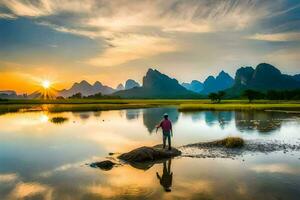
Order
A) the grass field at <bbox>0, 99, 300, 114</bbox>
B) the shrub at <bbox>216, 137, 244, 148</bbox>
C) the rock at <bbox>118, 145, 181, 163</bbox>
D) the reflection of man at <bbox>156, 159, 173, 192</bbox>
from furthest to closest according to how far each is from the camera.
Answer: the grass field at <bbox>0, 99, 300, 114</bbox>
the shrub at <bbox>216, 137, 244, 148</bbox>
the rock at <bbox>118, 145, 181, 163</bbox>
the reflection of man at <bbox>156, 159, 173, 192</bbox>

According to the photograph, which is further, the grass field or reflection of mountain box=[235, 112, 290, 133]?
the grass field

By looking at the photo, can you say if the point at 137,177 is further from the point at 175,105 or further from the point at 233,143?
the point at 175,105

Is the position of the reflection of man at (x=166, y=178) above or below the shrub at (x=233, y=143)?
below

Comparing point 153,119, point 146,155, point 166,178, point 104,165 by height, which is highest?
point 153,119

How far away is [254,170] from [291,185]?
307cm

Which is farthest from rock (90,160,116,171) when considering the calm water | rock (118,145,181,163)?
rock (118,145,181,163)

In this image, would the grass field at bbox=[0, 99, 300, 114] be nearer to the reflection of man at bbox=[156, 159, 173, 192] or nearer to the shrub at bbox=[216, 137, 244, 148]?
the shrub at bbox=[216, 137, 244, 148]

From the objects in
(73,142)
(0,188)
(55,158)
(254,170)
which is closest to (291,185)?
(254,170)

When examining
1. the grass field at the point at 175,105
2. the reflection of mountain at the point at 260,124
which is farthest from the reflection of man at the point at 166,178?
the grass field at the point at 175,105

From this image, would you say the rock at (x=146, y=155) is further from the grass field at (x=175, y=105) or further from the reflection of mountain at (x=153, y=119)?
the grass field at (x=175, y=105)

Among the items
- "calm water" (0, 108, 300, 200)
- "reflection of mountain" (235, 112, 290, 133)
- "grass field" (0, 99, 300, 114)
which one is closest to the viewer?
"calm water" (0, 108, 300, 200)

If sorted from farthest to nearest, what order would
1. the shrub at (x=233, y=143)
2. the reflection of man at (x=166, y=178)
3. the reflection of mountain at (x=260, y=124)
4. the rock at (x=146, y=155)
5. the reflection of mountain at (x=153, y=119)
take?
1. the reflection of mountain at (x=153, y=119)
2. the reflection of mountain at (x=260, y=124)
3. the shrub at (x=233, y=143)
4. the rock at (x=146, y=155)
5. the reflection of man at (x=166, y=178)

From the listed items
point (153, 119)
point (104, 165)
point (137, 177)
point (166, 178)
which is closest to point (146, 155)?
point (104, 165)

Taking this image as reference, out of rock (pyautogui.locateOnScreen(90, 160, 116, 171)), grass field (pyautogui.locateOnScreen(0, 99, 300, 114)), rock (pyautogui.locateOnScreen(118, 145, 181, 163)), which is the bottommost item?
rock (pyautogui.locateOnScreen(90, 160, 116, 171))
